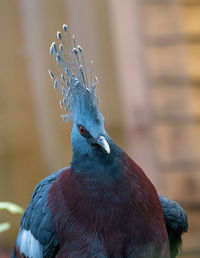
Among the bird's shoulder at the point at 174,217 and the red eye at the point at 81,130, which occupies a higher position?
the red eye at the point at 81,130

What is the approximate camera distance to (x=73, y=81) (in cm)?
255

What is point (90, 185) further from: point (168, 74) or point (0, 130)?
point (0, 130)

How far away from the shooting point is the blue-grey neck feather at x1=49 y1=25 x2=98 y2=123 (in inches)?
98.4

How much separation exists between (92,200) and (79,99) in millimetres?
444

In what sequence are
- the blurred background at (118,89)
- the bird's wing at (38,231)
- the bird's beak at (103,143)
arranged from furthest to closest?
the blurred background at (118,89), the bird's wing at (38,231), the bird's beak at (103,143)

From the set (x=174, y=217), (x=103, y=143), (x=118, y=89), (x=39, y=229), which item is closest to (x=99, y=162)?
(x=103, y=143)

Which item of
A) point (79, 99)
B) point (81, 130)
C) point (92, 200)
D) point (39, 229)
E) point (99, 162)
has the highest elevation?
point (79, 99)

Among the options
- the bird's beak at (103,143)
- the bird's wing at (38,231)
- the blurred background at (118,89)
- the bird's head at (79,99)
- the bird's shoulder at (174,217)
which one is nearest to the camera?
the bird's beak at (103,143)

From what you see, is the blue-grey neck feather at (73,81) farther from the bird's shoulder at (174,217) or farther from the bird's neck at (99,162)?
the bird's shoulder at (174,217)

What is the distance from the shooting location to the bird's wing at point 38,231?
2.52 meters

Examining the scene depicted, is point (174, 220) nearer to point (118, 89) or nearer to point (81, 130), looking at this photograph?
point (81, 130)

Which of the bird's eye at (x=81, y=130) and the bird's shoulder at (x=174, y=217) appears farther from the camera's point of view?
the bird's shoulder at (x=174, y=217)

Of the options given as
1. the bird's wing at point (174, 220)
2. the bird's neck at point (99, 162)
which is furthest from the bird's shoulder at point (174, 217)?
the bird's neck at point (99, 162)

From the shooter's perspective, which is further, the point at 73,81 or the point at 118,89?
the point at 118,89
